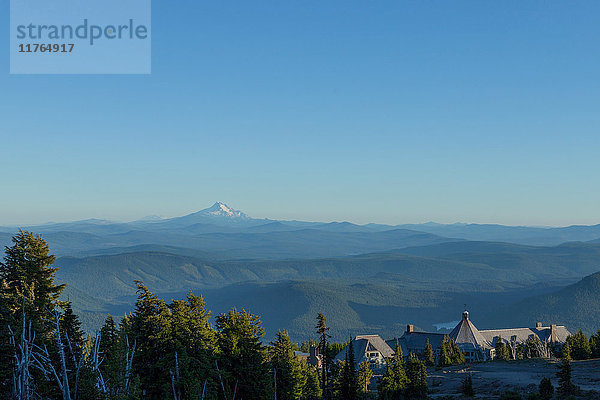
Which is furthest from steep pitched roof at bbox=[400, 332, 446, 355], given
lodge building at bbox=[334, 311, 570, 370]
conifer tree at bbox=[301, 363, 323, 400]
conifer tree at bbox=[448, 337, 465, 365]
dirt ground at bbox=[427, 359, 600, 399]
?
conifer tree at bbox=[301, 363, 323, 400]

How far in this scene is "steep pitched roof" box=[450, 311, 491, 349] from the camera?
122 metres

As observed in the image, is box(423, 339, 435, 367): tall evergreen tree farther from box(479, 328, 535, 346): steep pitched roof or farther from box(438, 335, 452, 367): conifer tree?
box(479, 328, 535, 346): steep pitched roof

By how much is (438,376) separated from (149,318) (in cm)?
5786

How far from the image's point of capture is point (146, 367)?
40438 millimetres

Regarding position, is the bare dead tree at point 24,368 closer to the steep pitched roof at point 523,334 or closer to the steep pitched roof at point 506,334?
the steep pitched roof at point 506,334

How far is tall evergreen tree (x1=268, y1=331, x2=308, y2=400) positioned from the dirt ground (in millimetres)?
17910

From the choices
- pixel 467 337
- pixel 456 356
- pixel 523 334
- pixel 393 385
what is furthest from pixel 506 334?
pixel 393 385

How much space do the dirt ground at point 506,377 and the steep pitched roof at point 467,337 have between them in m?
24.5

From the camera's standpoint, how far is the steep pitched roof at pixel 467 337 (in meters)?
122

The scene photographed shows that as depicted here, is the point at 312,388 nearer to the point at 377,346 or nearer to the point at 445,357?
the point at 445,357

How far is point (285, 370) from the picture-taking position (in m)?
54.0

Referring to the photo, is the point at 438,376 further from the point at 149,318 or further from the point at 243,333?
the point at 149,318

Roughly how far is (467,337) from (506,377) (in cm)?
5113

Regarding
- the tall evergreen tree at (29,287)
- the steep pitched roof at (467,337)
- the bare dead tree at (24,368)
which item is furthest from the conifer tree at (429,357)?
the bare dead tree at (24,368)
